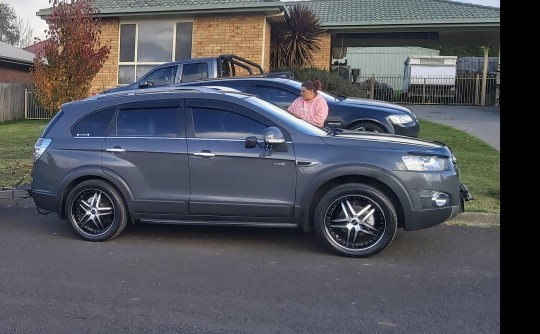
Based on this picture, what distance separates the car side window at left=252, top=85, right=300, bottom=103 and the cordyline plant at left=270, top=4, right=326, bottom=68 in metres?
9.73

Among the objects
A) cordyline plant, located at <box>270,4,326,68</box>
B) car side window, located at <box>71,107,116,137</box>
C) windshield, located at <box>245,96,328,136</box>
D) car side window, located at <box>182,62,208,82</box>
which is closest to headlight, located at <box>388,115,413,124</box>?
windshield, located at <box>245,96,328,136</box>

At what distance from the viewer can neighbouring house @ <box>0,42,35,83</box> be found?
88.6 feet

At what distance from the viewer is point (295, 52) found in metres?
20.4

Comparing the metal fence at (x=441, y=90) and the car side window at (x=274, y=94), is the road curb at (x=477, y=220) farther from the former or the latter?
the metal fence at (x=441, y=90)

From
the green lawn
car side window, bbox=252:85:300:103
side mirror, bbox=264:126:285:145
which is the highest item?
car side window, bbox=252:85:300:103

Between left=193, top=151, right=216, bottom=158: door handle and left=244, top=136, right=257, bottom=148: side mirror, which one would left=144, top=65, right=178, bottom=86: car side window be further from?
left=244, top=136, right=257, bottom=148: side mirror

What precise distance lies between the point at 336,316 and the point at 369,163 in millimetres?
1945

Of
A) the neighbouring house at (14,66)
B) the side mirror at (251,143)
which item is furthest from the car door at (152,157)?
the neighbouring house at (14,66)

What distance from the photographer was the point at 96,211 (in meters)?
6.66

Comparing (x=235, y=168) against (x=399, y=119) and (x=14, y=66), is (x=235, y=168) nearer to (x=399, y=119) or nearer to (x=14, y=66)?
(x=399, y=119)

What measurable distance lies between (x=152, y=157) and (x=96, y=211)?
89 cm
